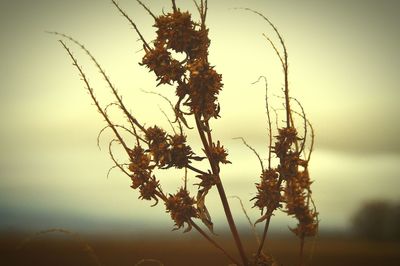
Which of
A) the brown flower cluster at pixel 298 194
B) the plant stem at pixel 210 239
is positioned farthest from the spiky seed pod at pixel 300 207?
the plant stem at pixel 210 239

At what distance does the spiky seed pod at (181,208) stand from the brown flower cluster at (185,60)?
416 mm

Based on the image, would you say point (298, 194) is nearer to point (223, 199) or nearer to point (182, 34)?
point (223, 199)

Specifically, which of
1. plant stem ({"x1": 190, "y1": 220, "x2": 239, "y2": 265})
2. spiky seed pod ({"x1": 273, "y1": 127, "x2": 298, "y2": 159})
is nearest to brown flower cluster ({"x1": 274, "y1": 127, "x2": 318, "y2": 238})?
spiky seed pod ({"x1": 273, "y1": 127, "x2": 298, "y2": 159})

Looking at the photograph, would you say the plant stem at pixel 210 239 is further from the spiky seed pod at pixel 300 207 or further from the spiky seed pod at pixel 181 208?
the spiky seed pod at pixel 300 207

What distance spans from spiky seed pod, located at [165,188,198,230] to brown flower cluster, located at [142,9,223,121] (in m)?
0.42

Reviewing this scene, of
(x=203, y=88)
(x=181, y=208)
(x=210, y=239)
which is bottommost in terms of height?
(x=210, y=239)

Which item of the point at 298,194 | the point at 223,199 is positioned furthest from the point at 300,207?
the point at 223,199

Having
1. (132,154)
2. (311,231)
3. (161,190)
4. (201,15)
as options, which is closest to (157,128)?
(132,154)

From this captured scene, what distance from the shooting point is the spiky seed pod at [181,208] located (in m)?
1.90

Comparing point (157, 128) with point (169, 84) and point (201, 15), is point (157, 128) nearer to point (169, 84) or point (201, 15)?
point (169, 84)

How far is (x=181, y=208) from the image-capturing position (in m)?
1.90

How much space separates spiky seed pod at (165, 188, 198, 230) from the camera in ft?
6.23

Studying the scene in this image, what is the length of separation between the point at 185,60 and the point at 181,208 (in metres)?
0.73

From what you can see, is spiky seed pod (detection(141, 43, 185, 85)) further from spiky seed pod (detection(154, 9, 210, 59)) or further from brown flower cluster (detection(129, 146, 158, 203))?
brown flower cluster (detection(129, 146, 158, 203))
